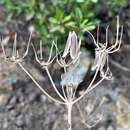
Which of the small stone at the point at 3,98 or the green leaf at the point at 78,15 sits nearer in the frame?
the green leaf at the point at 78,15

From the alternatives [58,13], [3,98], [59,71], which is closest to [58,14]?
[58,13]

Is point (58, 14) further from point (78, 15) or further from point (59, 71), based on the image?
point (59, 71)

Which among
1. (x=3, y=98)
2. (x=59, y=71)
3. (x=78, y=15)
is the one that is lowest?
(x=3, y=98)

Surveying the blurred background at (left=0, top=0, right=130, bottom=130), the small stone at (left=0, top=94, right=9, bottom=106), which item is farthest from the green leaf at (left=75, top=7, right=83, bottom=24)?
the small stone at (left=0, top=94, right=9, bottom=106)

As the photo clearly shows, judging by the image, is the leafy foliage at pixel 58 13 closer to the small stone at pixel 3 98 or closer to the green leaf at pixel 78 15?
the green leaf at pixel 78 15

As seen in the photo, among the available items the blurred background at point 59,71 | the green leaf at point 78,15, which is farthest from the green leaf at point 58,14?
the green leaf at point 78,15

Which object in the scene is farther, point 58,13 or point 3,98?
point 3,98

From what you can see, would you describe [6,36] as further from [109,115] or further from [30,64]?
[109,115]

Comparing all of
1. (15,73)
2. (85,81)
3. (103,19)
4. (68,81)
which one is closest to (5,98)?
(15,73)

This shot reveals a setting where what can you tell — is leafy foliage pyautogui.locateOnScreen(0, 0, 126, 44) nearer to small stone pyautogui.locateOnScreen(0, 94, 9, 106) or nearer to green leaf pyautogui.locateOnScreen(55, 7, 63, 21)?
green leaf pyautogui.locateOnScreen(55, 7, 63, 21)
